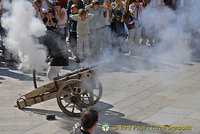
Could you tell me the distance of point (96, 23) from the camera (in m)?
10.6

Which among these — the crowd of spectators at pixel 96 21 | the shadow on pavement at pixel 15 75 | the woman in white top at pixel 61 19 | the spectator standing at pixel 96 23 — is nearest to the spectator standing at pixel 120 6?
the crowd of spectators at pixel 96 21

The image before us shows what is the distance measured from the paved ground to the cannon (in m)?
0.24

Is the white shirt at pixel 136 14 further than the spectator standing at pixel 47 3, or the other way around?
the white shirt at pixel 136 14

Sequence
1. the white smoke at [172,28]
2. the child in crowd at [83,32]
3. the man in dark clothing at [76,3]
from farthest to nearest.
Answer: the white smoke at [172,28]
the man in dark clothing at [76,3]
the child in crowd at [83,32]

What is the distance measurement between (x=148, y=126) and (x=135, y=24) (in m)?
5.93

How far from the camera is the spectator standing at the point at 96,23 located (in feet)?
34.3

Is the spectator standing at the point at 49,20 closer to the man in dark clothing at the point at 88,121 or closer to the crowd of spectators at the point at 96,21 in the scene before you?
the crowd of spectators at the point at 96,21

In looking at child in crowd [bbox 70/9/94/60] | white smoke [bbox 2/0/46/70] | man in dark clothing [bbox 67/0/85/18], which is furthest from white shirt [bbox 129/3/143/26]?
white smoke [bbox 2/0/46/70]

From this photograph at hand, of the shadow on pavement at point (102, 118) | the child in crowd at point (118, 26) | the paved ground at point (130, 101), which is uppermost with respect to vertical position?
the child in crowd at point (118, 26)

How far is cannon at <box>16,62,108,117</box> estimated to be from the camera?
22.9 feet

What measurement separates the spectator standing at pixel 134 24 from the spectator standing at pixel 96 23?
0.99 meters

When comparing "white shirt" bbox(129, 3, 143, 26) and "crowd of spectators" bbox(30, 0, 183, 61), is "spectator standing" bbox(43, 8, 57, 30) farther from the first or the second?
"white shirt" bbox(129, 3, 143, 26)

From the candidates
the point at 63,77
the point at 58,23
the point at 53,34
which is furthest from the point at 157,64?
the point at 63,77

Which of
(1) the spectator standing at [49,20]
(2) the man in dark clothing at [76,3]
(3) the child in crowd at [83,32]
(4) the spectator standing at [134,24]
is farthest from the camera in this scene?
(2) the man in dark clothing at [76,3]
